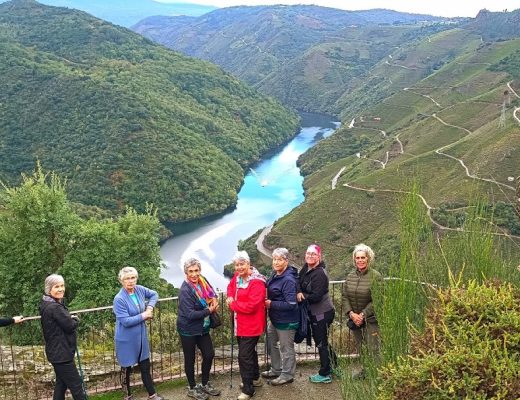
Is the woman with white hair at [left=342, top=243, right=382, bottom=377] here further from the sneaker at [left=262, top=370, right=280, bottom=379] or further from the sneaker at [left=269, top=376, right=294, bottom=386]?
the sneaker at [left=262, top=370, right=280, bottom=379]

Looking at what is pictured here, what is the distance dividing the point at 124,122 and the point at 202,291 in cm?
8517

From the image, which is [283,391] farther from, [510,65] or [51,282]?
[510,65]

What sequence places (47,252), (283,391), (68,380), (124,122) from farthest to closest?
(124,122), (47,252), (283,391), (68,380)

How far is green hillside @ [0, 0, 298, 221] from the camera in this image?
7875cm

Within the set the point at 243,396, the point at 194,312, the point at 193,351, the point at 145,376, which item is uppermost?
the point at 194,312

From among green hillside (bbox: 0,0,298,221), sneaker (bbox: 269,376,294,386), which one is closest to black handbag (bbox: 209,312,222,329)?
sneaker (bbox: 269,376,294,386)

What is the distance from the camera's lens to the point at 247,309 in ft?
20.6

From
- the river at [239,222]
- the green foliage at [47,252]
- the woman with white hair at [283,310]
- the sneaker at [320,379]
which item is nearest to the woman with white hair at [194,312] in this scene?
the woman with white hair at [283,310]

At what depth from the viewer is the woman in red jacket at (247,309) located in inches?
246

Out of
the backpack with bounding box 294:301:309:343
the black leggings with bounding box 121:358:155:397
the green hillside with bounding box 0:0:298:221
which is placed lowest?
the black leggings with bounding box 121:358:155:397

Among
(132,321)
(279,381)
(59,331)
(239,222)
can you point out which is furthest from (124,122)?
(59,331)

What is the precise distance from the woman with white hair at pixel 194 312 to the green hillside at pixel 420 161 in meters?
18.9

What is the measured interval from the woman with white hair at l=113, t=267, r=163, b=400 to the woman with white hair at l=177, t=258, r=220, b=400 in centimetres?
39

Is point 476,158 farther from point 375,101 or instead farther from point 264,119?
point 375,101
